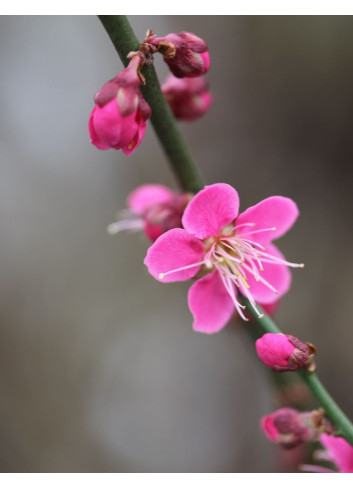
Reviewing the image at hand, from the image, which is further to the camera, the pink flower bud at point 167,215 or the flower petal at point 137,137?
the pink flower bud at point 167,215

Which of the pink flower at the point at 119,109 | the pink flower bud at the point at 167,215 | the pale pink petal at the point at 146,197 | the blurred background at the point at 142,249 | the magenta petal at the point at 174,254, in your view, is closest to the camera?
the pink flower at the point at 119,109

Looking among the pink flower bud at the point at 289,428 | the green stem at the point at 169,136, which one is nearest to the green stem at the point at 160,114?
the green stem at the point at 169,136

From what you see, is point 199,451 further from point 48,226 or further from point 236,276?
point 236,276

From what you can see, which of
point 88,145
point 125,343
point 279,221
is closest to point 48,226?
point 88,145

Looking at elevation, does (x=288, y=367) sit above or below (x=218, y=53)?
below

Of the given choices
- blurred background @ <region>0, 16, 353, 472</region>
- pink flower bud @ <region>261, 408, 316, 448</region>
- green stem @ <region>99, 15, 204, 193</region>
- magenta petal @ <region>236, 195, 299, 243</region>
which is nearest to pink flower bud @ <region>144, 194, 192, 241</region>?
green stem @ <region>99, 15, 204, 193</region>

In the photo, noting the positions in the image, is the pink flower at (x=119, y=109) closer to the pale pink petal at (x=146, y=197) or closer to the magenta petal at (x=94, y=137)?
the magenta petal at (x=94, y=137)
